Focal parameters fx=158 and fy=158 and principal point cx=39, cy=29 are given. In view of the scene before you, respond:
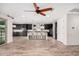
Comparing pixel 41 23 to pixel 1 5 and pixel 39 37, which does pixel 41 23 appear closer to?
pixel 39 37

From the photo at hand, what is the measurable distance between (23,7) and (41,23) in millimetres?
855

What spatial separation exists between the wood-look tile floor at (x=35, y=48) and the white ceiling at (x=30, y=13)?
76 cm

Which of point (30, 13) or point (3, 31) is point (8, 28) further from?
point (30, 13)

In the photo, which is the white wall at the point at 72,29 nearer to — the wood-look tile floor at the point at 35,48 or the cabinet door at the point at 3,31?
the wood-look tile floor at the point at 35,48

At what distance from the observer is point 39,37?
6023mm

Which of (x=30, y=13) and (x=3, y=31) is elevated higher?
(x=30, y=13)

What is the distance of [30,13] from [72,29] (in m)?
1.68

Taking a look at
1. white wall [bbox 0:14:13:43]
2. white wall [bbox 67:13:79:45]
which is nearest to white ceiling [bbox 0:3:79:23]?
white wall [bbox 0:14:13:43]

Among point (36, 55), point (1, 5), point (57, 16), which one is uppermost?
point (1, 5)

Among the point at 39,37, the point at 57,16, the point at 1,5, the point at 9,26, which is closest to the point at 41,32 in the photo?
the point at 39,37

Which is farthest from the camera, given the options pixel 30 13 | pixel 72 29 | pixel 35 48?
pixel 72 29

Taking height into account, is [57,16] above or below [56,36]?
above

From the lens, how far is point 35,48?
5684 millimetres

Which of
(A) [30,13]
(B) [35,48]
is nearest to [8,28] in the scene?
(A) [30,13]
